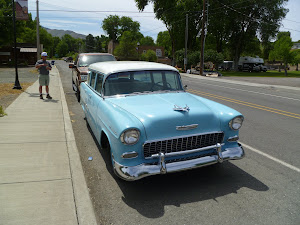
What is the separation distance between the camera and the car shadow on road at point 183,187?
12.0 ft

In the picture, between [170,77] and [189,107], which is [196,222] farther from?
[170,77]

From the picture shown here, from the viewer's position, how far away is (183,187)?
160 inches

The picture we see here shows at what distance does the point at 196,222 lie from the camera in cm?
322

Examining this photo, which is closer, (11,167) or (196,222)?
(196,222)

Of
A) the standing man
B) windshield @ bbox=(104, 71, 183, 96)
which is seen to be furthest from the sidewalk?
the standing man

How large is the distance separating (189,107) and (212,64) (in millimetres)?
37796

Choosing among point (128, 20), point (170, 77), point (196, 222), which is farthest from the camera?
point (128, 20)

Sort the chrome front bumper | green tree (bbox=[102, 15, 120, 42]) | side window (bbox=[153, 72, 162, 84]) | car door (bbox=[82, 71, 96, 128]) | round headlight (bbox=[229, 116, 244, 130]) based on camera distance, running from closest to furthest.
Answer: the chrome front bumper, round headlight (bbox=[229, 116, 244, 130]), side window (bbox=[153, 72, 162, 84]), car door (bbox=[82, 71, 96, 128]), green tree (bbox=[102, 15, 120, 42])

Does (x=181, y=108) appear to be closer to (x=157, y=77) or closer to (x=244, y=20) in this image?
(x=157, y=77)

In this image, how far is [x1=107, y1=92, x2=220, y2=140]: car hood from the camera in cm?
365

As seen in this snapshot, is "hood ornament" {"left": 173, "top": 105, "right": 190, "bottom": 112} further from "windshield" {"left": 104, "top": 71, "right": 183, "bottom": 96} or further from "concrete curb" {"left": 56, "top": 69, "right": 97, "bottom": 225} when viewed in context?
"concrete curb" {"left": 56, "top": 69, "right": 97, "bottom": 225}

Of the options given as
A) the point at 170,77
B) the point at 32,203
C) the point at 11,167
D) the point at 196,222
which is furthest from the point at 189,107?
the point at 11,167

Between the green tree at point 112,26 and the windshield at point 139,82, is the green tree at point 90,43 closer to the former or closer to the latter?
the green tree at point 112,26

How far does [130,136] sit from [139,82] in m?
1.74
